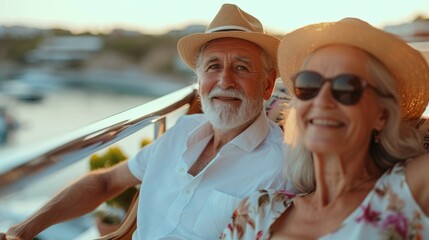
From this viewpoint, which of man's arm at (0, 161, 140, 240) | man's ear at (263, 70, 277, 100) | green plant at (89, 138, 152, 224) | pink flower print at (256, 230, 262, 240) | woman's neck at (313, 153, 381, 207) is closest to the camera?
woman's neck at (313, 153, 381, 207)

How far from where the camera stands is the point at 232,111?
1989 mm

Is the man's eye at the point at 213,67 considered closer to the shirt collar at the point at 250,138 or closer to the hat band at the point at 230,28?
the hat band at the point at 230,28

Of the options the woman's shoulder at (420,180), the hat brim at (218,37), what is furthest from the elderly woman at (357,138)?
the hat brim at (218,37)

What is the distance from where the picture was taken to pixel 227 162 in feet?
6.35

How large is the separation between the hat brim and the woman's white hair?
1.58ft

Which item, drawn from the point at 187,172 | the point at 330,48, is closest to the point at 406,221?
the point at 330,48

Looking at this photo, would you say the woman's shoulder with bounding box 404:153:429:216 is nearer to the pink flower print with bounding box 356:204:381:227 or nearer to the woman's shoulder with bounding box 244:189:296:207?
the pink flower print with bounding box 356:204:381:227

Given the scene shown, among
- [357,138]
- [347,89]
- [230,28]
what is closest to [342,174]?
[357,138]

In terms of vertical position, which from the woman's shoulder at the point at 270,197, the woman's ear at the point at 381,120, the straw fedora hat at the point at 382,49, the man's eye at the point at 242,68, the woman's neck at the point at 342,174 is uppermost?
the straw fedora hat at the point at 382,49

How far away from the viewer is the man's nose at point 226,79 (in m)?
2.01

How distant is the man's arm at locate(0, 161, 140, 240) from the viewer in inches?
77.4

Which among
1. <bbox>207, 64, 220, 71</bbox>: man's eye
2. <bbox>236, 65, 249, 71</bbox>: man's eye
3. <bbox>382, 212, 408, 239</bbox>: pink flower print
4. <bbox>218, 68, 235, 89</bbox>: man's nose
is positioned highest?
<bbox>236, 65, 249, 71</bbox>: man's eye

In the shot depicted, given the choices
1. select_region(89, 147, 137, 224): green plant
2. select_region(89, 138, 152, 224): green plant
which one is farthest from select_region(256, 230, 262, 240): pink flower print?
select_region(89, 147, 137, 224): green plant

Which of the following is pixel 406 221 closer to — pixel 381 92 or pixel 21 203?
pixel 381 92
